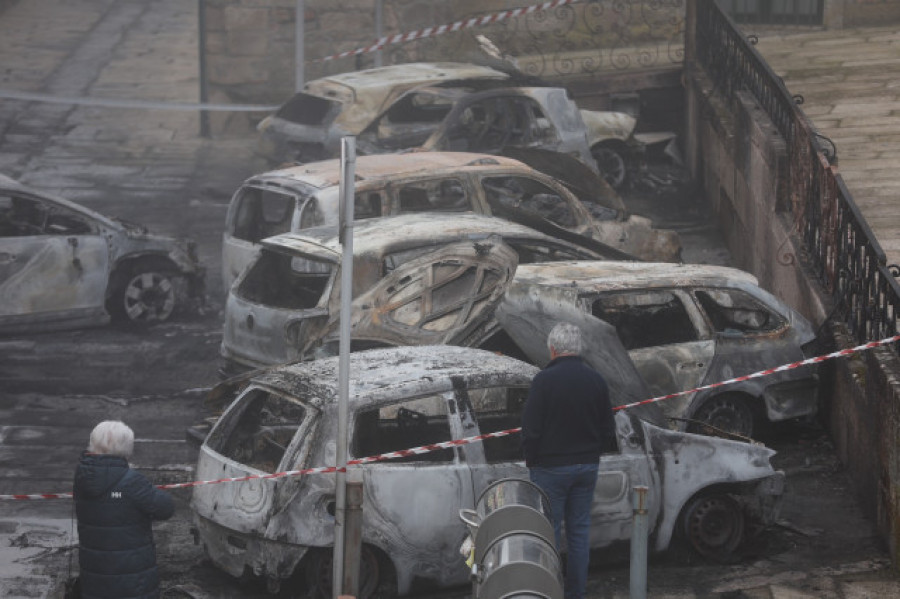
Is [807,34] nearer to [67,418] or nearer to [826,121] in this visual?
[826,121]

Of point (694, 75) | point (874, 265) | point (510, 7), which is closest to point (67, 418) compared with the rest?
point (874, 265)

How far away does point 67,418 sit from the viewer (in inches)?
526

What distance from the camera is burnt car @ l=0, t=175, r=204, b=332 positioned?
15.6m

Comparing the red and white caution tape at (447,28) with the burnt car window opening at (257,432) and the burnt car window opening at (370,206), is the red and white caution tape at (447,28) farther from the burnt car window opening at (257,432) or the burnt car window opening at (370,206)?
the burnt car window opening at (257,432)

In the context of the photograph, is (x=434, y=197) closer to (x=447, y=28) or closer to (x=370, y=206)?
(x=370, y=206)

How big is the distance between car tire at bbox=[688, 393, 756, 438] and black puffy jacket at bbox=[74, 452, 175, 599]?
5.04 meters

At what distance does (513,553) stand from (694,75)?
1570 cm

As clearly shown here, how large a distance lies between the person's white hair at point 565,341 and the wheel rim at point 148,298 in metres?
8.19

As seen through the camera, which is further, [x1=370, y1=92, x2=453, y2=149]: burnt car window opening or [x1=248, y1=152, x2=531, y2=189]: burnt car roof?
[x1=370, y1=92, x2=453, y2=149]: burnt car window opening

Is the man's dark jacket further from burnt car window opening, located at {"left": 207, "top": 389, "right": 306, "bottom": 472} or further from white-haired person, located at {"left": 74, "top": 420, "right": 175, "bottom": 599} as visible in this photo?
white-haired person, located at {"left": 74, "top": 420, "right": 175, "bottom": 599}

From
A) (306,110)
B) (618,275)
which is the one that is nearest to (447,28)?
(306,110)

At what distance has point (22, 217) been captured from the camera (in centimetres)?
1592

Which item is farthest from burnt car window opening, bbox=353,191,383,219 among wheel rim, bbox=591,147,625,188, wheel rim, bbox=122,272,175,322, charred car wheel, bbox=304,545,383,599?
wheel rim, bbox=591,147,625,188

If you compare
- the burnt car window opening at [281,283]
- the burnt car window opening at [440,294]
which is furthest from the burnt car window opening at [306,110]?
the burnt car window opening at [440,294]
